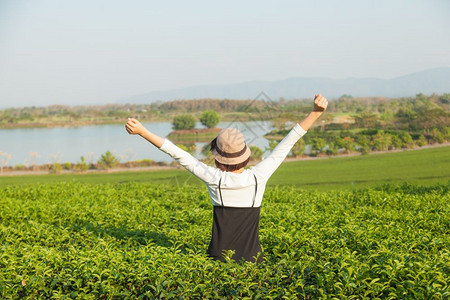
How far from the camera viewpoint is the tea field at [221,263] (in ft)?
10.00

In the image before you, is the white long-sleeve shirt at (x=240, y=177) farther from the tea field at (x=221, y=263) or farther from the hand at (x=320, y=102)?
the tea field at (x=221, y=263)

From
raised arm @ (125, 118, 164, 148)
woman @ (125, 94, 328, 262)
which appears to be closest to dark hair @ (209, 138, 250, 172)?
woman @ (125, 94, 328, 262)

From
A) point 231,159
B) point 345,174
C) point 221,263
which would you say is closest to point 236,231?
point 221,263

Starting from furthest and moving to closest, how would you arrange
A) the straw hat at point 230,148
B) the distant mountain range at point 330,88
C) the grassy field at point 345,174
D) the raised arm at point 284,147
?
the distant mountain range at point 330,88 → the grassy field at point 345,174 → the raised arm at point 284,147 → the straw hat at point 230,148

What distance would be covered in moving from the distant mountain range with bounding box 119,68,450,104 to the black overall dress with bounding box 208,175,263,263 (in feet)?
5.60

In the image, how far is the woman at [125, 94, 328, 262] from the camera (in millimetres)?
3033

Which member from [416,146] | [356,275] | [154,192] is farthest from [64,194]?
[416,146]

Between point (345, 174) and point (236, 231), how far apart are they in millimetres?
14769

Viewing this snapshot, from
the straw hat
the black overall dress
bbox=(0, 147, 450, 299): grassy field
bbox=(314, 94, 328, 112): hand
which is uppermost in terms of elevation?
bbox=(314, 94, 328, 112): hand

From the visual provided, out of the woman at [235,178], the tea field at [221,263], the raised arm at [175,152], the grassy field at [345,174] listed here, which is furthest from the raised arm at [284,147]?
the grassy field at [345,174]

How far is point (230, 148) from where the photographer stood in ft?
9.91

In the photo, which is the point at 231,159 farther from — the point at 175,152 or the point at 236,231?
the point at 236,231

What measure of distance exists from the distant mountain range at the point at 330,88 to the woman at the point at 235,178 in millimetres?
1363

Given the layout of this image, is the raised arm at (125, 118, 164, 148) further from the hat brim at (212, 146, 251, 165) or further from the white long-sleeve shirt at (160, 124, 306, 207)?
the hat brim at (212, 146, 251, 165)
